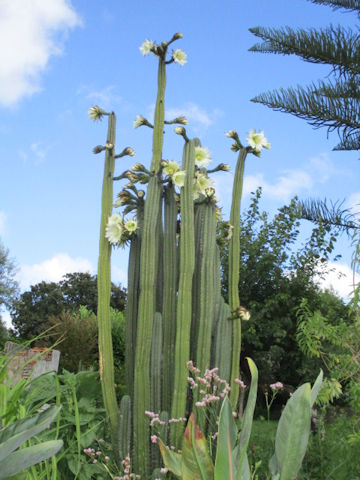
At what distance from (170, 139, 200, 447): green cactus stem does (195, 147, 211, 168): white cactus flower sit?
0.50ft

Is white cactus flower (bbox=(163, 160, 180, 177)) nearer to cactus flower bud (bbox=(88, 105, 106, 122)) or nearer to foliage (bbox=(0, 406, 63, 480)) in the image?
cactus flower bud (bbox=(88, 105, 106, 122))

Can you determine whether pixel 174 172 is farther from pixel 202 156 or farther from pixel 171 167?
pixel 202 156

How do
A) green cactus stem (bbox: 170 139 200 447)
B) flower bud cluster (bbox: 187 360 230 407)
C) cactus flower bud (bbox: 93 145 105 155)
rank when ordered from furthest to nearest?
cactus flower bud (bbox: 93 145 105 155), green cactus stem (bbox: 170 139 200 447), flower bud cluster (bbox: 187 360 230 407)

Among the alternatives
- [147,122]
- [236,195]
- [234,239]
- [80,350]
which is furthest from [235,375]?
[80,350]

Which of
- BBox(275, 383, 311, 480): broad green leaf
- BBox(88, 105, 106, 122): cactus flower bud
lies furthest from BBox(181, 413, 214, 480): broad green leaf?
BBox(88, 105, 106, 122): cactus flower bud

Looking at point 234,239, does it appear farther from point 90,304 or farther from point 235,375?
point 90,304

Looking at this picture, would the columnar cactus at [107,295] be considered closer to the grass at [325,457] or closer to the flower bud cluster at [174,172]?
the flower bud cluster at [174,172]

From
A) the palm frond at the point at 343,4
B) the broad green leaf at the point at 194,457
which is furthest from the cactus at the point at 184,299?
the palm frond at the point at 343,4

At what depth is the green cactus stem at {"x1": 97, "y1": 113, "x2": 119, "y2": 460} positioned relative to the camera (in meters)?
3.81

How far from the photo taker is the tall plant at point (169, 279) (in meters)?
3.61

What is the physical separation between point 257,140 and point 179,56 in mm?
897

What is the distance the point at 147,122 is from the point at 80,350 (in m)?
2.82

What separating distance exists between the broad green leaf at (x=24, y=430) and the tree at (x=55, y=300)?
1341cm

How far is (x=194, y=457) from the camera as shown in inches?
58.6
